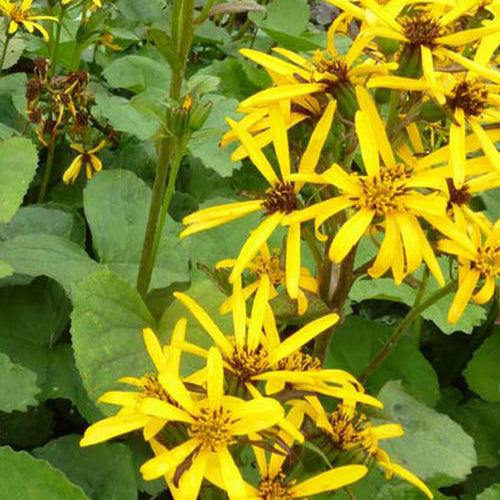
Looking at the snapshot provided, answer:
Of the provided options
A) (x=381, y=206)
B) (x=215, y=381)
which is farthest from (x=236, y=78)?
(x=215, y=381)

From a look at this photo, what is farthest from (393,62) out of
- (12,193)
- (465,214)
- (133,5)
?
(133,5)

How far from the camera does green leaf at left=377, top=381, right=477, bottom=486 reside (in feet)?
3.22

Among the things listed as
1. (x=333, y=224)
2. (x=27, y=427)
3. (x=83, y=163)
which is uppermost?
(x=333, y=224)

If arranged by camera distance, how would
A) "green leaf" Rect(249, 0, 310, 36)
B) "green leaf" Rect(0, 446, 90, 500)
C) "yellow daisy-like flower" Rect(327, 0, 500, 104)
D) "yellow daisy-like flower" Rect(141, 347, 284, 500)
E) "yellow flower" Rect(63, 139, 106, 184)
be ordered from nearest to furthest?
"yellow daisy-like flower" Rect(141, 347, 284, 500), "yellow daisy-like flower" Rect(327, 0, 500, 104), "green leaf" Rect(0, 446, 90, 500), "yellow flower" Rect(63, 139, 106, 184), "green leaf" Rect(249, 0, 310, 36)

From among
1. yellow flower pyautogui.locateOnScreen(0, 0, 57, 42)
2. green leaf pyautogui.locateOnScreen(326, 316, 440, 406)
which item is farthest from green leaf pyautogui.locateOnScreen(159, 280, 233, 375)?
yellow flower pyautogui.locateOnScreen(0, 0, 57, 42)

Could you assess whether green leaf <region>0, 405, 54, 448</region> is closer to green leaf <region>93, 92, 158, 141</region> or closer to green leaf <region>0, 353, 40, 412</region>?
green leaf <region>0, 353, 40, 412</region>

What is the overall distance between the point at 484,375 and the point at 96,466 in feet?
2.04

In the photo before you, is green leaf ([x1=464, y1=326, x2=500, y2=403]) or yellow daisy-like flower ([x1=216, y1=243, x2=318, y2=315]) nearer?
yellow daisy-like flower ([x1=216, y1=243, x2=318, y2=315])

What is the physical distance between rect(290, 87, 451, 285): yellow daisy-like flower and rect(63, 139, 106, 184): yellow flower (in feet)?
2.31

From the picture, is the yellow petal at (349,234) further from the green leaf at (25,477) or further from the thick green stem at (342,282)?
the green leaf at (25,477)

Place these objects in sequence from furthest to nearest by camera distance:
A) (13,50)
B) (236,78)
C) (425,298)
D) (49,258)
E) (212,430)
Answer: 1. (236,78)
2. (13,50)
3. (425,298)
4. (49,258)
5. (212,430)

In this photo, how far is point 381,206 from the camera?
73 cm

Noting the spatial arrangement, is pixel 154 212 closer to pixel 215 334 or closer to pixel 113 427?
pixel 215 334

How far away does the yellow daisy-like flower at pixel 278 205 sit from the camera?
76 cm
